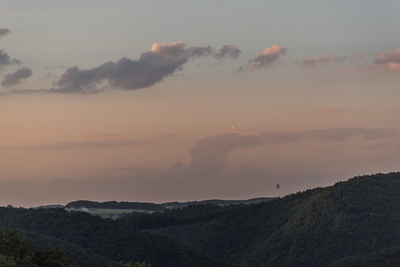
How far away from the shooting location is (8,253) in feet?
207

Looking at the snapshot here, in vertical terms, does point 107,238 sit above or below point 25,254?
above

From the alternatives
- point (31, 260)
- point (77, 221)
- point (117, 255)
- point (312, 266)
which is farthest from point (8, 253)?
point (312, 266)

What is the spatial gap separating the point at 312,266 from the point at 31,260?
475 feet

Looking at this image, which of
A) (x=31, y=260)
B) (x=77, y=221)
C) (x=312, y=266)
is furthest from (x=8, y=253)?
(x=312, y=266)

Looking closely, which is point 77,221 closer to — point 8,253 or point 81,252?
point 81,252

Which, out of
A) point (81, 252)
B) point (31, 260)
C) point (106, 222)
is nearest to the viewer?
point (31, 260)

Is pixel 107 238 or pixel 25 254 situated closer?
pixel 25 254

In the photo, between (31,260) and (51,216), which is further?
(51,216)

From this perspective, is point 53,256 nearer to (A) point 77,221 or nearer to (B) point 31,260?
(B) point 31,260

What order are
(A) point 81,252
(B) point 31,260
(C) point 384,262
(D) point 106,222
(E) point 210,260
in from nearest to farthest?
(B) point 31,260, (A) point 81,252, (C) point 384,262, (E) point 210,260, (D) point 106,222

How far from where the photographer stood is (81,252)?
14738cm

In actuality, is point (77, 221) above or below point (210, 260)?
above

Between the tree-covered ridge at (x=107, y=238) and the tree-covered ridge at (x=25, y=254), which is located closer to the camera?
Result: the tree-covered ridge at (x=25, y=254)

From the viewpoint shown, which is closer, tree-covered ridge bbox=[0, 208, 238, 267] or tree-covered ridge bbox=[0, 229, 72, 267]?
tree-covered ridge bbox=[0, 229, 72, 267]
